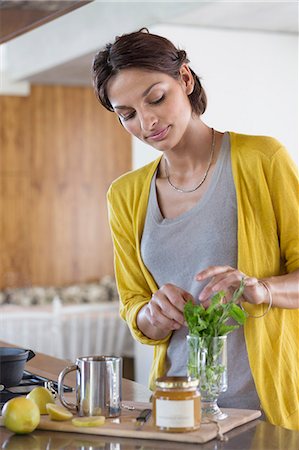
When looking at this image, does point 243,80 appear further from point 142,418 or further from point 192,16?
point 142,418

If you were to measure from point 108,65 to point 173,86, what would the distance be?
0.56 feet

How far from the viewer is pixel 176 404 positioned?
1.71 m

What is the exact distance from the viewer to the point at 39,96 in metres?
7.30

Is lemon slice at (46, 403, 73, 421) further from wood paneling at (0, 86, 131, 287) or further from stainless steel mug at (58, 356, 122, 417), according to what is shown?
wood paneling at (0, 86, 131, 287)

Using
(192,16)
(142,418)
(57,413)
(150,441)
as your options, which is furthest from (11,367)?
(192,16)

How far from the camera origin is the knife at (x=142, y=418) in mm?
1812

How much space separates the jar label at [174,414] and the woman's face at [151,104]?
0.67 metres

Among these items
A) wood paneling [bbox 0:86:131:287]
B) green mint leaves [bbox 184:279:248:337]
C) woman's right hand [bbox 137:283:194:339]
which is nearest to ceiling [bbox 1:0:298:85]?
wood paneling [bbox 0:86:131:287]

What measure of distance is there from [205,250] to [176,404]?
528mm

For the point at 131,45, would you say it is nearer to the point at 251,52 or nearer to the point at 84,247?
the point at 251,52

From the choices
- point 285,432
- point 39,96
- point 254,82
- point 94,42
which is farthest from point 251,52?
point 285,432

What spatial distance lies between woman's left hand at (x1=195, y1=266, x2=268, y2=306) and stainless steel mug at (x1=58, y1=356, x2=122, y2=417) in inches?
10.0

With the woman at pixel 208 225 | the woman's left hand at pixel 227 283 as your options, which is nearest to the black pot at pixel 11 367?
the woman at pixel 208 225

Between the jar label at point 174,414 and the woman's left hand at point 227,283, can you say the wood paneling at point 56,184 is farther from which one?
the jar label at point 174,414
